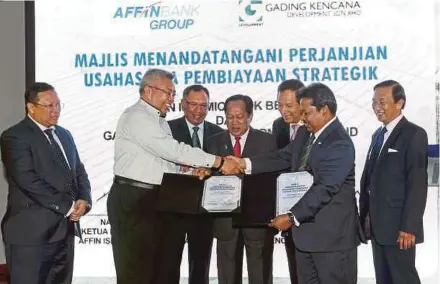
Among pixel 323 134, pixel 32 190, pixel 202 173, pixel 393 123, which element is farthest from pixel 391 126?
pixel 32 190

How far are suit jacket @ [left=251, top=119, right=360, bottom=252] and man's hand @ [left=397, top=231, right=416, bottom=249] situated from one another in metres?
0.30

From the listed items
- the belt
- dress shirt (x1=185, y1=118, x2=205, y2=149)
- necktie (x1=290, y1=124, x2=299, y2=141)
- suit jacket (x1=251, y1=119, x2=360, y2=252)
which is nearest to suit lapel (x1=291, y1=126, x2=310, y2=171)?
necktie (x1=290, y1=124, x2=299, y2=141)

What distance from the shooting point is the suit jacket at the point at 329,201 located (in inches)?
144

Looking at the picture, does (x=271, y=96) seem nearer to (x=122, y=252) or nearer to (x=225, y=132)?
(x=225, y=132)

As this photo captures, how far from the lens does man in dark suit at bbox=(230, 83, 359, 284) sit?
365 cm

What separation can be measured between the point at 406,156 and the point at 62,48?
2.55 m

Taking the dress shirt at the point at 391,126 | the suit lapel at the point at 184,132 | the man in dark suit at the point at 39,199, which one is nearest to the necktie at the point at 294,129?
the dress shirt at the point at 391,126

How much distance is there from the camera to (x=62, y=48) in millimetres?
4395

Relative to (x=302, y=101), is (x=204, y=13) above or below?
above

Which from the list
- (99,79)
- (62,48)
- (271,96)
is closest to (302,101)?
(271,96)

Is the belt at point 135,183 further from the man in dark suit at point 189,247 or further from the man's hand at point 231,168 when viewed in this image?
the man's hand at point 231,168

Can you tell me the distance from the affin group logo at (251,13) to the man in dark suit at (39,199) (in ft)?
4.81

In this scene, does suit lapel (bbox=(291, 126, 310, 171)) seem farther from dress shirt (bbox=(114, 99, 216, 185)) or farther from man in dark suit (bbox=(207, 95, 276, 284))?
dress shirt (bbox=(114, 99, 216, 185))

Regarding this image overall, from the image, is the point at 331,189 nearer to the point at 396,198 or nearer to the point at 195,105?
the point at 396,198
